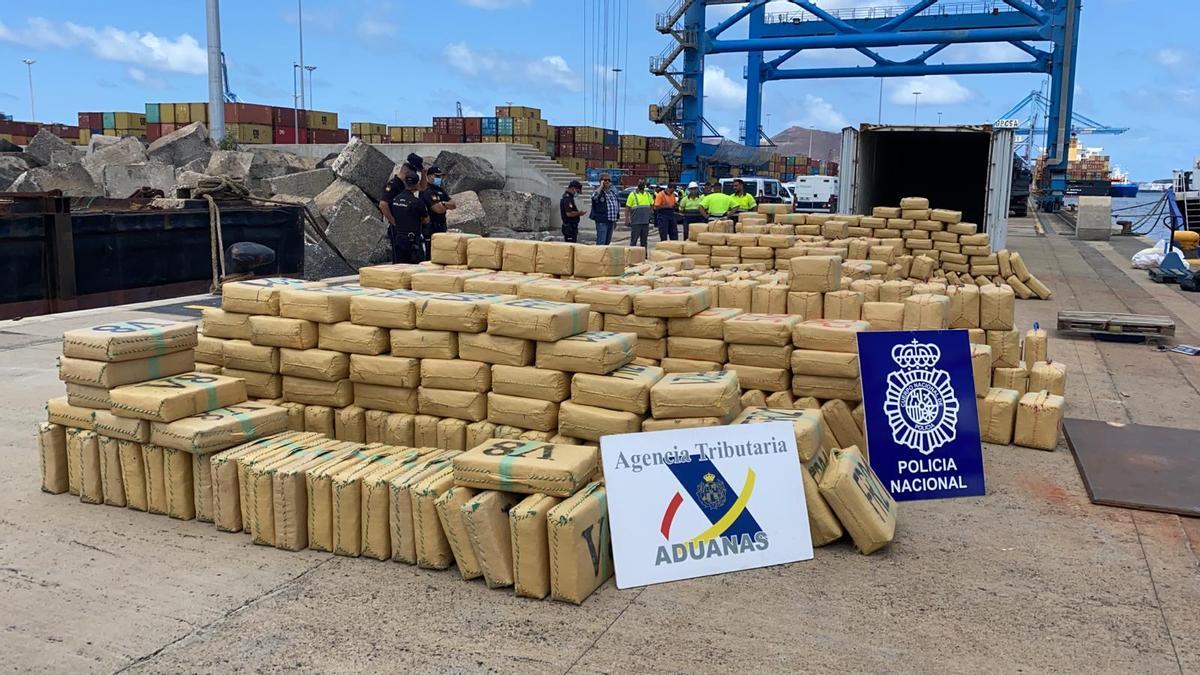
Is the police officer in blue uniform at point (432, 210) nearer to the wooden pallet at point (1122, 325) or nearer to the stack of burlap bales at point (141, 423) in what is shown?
the stack of burlap bales at point (141, 423)

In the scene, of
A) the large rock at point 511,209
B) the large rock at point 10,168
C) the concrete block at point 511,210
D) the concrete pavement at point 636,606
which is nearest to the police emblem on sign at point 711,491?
the concrete pavement at point 636,606

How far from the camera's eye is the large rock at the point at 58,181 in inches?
971

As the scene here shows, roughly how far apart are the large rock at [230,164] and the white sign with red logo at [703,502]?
23.4 meters

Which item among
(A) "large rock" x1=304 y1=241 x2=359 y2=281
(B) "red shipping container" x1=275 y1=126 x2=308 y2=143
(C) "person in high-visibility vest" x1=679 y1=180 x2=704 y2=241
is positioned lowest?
(A) "large rock" x1=304 y1=241 x2=359 y2=281

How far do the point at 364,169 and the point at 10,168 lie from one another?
13.1 meters

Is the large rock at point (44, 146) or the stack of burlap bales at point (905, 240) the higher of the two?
the large rock at point (44, 146)

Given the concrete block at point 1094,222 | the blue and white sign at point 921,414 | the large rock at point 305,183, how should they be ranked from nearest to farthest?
1. the blue and white sign at point 921,414
2. the large rock at point 305,183
3. the concrete block at point 1094,222

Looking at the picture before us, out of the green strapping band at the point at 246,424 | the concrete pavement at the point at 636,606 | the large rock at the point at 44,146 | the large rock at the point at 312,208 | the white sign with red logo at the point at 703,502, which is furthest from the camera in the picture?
the large rock at the point at 44,146

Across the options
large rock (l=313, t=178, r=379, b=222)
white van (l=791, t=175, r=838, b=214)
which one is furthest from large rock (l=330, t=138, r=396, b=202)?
white van (l=791, t=175, r=838, b=214)

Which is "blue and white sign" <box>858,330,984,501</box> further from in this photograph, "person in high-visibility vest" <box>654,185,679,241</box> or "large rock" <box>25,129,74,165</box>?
"large rock" <box>25,129,74,165</box>

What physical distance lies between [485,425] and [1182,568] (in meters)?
4.16

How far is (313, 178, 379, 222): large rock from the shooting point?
64.8 feet

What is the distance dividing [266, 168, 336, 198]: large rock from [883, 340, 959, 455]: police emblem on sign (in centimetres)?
1908

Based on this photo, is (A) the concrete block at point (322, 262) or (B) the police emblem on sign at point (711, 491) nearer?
(B) the police emblem on sign at point (711, 491)
